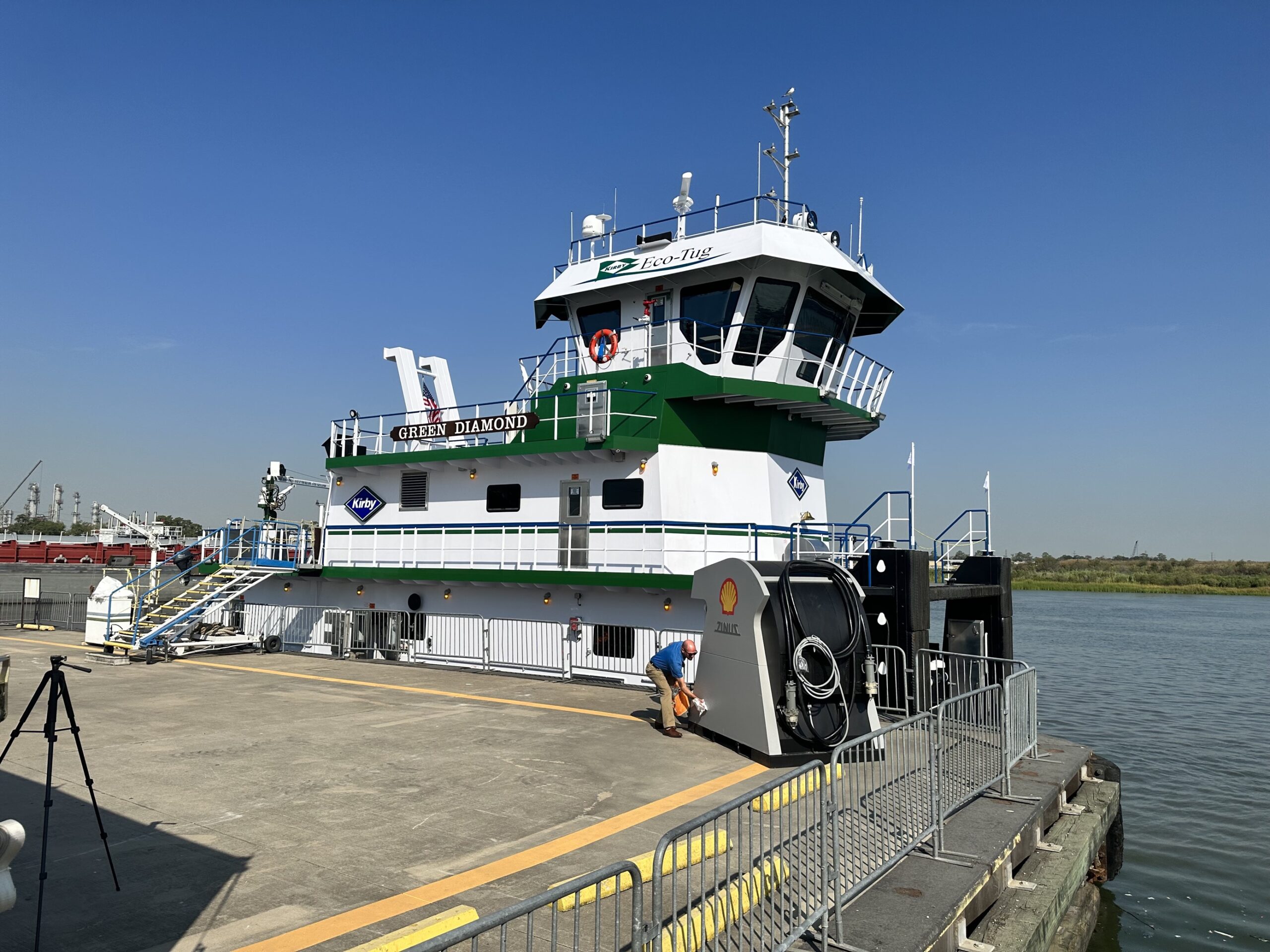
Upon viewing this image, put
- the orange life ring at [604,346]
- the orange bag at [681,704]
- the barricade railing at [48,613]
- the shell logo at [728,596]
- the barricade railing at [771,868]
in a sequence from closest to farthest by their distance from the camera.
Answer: the barricade railing at [771,868], the shell logo at [728,596], the orange bag at [681,704], the orange life ring at [604,346], the barricade railing at [48,613]

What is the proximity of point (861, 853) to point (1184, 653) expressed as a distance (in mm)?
33836

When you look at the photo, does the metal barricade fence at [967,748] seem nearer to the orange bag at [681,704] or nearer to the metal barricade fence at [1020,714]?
the metal barricade fence at [1020,714]

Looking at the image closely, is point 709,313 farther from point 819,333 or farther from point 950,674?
point 950,674

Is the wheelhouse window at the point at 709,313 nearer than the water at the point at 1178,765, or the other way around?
the water at the point at 1178,765

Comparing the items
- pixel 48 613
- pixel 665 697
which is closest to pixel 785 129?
pixel 665 697

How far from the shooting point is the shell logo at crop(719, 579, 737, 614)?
33.5 feet

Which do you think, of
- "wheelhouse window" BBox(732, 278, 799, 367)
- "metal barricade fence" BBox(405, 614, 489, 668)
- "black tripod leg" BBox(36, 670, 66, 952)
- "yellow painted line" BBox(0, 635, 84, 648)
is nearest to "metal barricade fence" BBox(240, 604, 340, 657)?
"metal barricade fence" BBox(405, 614, 489, 668)

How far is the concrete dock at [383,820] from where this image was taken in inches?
224

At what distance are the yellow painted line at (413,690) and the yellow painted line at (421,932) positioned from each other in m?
6.78

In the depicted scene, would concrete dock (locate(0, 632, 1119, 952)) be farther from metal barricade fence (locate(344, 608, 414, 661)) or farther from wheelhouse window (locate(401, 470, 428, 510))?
wheelhouse window (locate(401, 470, 428, 510))

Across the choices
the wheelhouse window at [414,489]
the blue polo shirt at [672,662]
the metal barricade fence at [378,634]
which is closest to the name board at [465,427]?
the wheelhouse window at [414,489]

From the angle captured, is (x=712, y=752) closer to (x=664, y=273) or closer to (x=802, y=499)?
(x=802, y=499)

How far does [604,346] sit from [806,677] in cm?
1037

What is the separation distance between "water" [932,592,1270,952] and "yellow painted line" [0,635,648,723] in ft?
23.2
